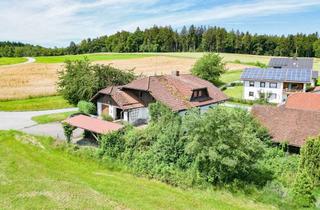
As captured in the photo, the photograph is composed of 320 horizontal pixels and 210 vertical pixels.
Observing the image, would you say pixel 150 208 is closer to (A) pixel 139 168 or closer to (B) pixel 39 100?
(A) pixel 139 168

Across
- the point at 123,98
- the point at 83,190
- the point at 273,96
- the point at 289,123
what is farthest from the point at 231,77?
the point at 83,190

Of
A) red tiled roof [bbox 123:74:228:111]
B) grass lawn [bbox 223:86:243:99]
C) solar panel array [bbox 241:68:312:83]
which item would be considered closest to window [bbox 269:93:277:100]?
solar panel array [bbox 241:68:312:83]

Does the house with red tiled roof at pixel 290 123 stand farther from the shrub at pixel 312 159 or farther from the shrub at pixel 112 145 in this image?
the shrub at pixel 112 145

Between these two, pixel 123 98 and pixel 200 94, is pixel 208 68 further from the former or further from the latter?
pixel 123 98

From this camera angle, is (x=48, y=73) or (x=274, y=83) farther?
(x=48, y=73)

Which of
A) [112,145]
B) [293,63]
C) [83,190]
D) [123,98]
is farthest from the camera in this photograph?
[293,63]

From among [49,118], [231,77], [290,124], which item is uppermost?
[231,77]

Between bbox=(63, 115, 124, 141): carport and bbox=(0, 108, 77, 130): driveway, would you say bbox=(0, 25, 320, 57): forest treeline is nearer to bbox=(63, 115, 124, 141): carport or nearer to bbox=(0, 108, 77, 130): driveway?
bbox=(0, 108, 77, 130): driveway
